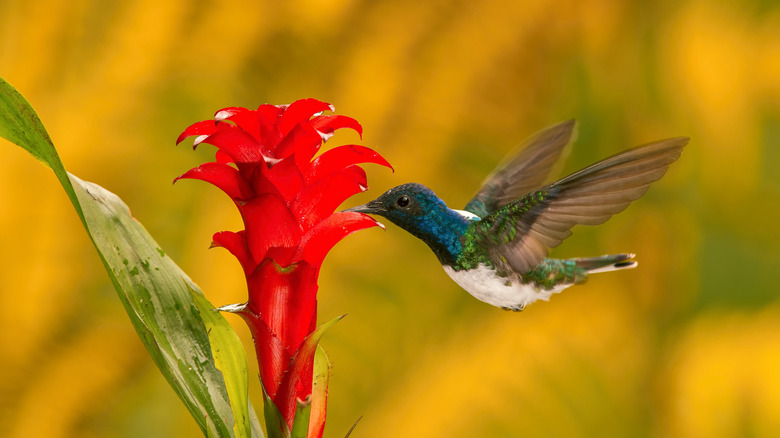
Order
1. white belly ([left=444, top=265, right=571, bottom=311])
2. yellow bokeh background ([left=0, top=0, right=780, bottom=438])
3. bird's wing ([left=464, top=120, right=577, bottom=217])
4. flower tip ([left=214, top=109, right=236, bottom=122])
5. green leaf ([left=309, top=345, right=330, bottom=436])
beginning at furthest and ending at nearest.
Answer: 1. yellow bokeh background ([left=0, top=0, right=780, bottom=438])
2. bird's wing ([left=464, top=120, right=577, bottom=217])
3. white belly ([left=444, top=265, right=571, bottom=311])
4. green leaf ([left=309, top=345, right=330, bottom=436])
5. flower tip ([left=214, top=109, right=236, bottom=122])

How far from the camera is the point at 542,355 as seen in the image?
1.71 meters

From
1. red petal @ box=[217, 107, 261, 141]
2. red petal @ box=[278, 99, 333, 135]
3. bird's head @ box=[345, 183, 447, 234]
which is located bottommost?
bird's head @ box=[345, 183, 447, 234]

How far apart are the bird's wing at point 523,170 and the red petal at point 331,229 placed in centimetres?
43

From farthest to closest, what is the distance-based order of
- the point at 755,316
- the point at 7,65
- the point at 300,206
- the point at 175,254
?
the point at 755,316
the point at 175,254
the point at 7,65
the point at 300,206

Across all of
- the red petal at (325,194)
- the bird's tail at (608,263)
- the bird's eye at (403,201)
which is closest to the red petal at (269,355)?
the red petal at (325,194)

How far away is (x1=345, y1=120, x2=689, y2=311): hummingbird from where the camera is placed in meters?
0.81

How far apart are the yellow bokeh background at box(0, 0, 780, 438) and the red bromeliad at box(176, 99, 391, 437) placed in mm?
819

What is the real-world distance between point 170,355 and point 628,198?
533 millimetres

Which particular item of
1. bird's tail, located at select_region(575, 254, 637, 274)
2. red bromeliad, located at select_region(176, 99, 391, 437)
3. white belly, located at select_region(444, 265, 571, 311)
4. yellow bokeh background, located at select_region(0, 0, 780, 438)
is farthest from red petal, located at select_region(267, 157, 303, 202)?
yellow bokeh background, located at select_region(0, 0, 780, 438)

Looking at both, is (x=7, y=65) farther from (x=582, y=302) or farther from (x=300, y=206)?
(x=582, y=302)

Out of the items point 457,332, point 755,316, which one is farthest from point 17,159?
point 755,316

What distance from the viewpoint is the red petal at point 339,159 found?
0.67 metres

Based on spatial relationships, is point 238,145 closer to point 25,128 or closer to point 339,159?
point 339,159

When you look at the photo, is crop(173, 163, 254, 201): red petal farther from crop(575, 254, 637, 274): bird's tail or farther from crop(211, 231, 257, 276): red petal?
crop(575, 254, 637, 274): bird's tail
